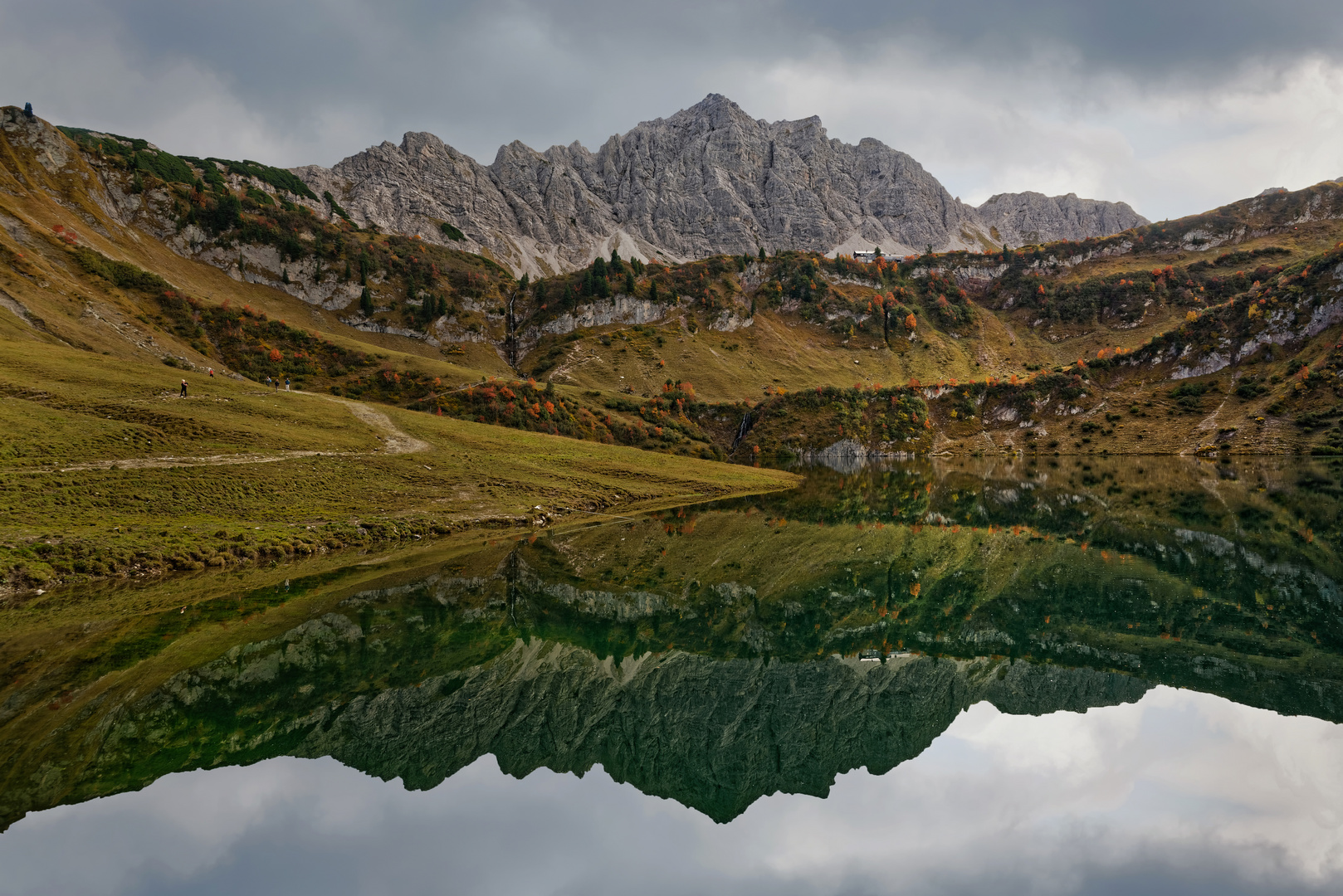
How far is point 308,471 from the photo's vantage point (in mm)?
55500

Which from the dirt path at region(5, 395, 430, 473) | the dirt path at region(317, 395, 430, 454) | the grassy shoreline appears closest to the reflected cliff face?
the grassy shoreline

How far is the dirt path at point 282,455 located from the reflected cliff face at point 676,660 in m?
23.2

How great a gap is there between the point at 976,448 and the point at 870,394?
30.0m

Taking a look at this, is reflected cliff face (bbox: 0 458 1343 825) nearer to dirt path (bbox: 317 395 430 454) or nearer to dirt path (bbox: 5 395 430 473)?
dirt path (bbox: 5 395 430 473)

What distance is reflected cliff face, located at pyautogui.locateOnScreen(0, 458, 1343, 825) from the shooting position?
671 inches

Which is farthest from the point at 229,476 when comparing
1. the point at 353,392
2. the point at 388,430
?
the point at 353,392

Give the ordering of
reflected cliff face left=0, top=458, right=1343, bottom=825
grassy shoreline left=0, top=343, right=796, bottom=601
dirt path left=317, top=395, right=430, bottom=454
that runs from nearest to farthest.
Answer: reflected cliff face left=0, top=458, right=1343, bottom=825
grassy shoreline left=0, top=343, right=796, bottom=601
dirt path left=317, top=395, right=430, bottom=454

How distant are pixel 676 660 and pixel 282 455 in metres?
49.5

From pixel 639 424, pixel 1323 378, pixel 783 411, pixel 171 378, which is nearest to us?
pixel 171 378

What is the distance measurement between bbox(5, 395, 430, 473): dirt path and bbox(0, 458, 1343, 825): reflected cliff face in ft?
76.2

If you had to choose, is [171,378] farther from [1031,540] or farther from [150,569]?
[1031,540]

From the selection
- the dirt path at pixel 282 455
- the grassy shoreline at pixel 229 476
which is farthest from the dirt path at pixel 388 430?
the grassy shoreline at pixel 229 476

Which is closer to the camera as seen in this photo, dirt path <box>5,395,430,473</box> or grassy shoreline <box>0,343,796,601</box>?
grassy shoreline <box>0,343,796,601</box>

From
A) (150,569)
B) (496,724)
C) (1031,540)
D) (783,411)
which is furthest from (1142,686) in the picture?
(783,411)
